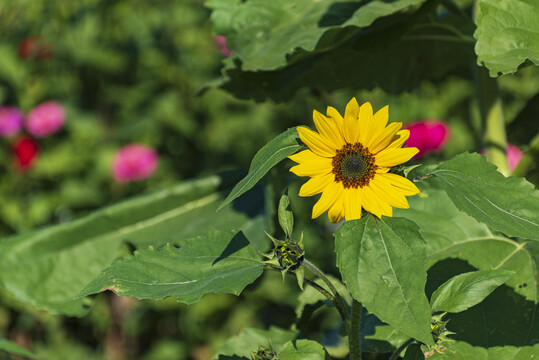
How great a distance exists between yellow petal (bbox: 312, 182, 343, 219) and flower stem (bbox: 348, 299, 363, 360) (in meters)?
0.09

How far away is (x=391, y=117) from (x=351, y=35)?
169 centimetres

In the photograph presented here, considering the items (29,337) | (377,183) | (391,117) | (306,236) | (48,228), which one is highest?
(377,183)

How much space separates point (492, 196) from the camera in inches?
24.3

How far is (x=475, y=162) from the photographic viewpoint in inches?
25.2

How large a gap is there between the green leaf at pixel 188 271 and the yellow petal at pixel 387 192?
13cm

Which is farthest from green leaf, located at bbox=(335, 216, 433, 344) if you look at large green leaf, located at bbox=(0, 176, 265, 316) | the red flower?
the red flower

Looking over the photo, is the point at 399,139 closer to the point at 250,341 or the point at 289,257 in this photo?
the point at 289,257

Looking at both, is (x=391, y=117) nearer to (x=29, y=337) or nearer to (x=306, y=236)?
(x=306, y=236)

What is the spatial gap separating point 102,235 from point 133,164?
59.1 inches

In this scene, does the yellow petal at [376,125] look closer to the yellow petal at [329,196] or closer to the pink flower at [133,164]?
the yellow petal at [329,196]

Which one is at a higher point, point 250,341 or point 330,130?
point 330,130

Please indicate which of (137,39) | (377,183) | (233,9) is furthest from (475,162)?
(137,39)

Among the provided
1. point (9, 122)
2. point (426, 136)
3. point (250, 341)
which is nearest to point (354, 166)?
point (250, 341)

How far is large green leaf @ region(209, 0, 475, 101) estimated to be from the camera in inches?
34.8
